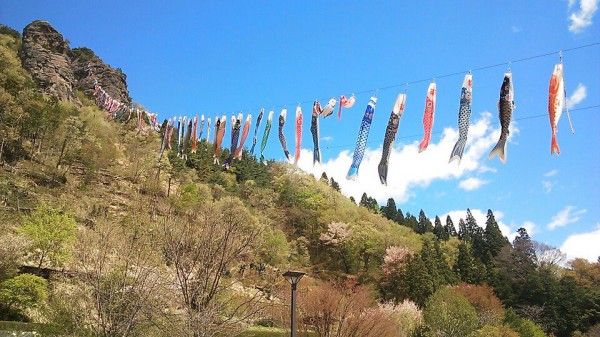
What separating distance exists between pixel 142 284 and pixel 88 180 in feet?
85.4

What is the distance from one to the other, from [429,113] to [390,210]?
54.9 metres

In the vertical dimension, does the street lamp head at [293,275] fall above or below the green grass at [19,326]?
above

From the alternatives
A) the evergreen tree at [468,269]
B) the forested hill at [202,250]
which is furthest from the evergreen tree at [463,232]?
the evergreen tree at [468,269]

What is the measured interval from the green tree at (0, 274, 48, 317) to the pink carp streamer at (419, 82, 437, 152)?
14.4m

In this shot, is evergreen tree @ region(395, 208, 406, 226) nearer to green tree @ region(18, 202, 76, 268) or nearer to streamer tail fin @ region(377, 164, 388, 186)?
green tree @ region(18, 202, 76, 268)

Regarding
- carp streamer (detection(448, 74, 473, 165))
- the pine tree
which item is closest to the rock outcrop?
the pine tree

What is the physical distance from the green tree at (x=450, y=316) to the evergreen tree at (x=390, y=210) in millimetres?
34877

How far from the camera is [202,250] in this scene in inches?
416

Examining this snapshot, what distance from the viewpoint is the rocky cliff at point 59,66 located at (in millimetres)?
49219

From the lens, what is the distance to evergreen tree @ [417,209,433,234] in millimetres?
57938

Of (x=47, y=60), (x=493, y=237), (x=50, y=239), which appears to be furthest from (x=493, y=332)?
(x=47, y=60)

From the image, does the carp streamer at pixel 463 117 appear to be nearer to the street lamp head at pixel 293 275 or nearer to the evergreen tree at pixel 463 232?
the street lamp head at pixel 293 275

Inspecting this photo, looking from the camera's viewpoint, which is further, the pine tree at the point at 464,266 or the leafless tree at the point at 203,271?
the pine tree at the point at 464,266

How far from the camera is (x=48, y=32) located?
176 ft
